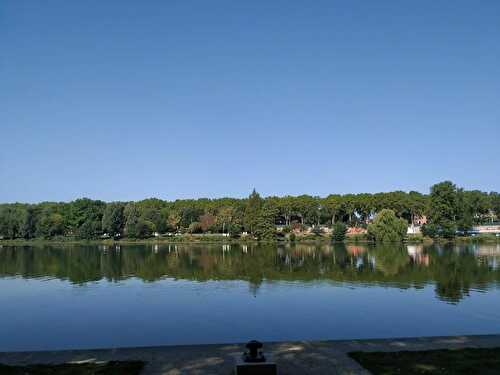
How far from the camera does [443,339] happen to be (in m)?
13.9

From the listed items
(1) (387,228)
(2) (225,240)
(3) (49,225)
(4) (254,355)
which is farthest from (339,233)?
(4) (254,355)

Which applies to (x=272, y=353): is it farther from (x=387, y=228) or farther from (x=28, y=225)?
(x=28, y=225)

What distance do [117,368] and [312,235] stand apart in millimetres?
95957

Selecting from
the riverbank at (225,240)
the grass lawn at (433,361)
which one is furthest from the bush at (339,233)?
the grass lawn at (433,361)

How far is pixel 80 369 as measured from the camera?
1088cm

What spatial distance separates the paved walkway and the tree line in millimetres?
85067

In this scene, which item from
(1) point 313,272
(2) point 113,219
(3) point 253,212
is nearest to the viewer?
(1) point 313,272

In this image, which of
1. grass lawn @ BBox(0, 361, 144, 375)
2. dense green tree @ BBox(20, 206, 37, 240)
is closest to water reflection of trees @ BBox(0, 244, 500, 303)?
grass lawn @ BBox(0, 361, 144, 375)

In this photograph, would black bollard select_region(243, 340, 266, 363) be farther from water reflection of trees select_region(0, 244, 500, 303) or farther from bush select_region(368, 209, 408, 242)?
bush select_region(368, 209, 408, 242)

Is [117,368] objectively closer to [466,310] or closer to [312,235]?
[466,310]

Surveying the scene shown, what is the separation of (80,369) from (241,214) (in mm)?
99356

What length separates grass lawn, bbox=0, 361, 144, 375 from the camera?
34.8ft

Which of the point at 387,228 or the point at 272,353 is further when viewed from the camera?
the point at 387,228

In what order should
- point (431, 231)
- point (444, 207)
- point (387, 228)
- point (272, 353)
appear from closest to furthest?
point (272, 353) < point (387, 228) < point (431, 231) < point (444, 207)
